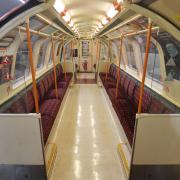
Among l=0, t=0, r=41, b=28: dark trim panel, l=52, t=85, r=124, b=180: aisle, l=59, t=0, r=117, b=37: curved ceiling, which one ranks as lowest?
l=52, t=85, r=124, b=180: aisle

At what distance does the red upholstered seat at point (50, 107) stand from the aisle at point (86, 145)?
0.48m

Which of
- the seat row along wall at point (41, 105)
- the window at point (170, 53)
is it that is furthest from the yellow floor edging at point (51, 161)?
the window at point (170, 53)

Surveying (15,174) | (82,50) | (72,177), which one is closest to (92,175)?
(72,177)

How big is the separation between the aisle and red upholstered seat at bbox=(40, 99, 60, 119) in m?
0.48

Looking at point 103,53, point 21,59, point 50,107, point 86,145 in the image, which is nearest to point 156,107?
point 86,145

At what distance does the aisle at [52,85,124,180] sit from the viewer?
10.3 ft

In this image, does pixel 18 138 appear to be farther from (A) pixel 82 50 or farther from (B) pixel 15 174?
(A) pixel 82 50

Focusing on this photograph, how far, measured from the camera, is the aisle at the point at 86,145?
10.3 feet

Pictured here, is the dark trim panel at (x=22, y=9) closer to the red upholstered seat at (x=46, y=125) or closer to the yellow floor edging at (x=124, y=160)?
the red upholstered seat at (x=46, y=125)

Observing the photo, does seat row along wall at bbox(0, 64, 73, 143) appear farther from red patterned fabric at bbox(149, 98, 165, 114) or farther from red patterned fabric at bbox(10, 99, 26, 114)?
red patterned fabric at bbox(149, 98, 165, 114)

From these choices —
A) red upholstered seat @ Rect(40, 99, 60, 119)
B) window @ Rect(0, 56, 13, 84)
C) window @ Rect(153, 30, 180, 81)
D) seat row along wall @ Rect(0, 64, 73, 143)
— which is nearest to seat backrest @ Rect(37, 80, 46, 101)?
seat row along wall @ Rect(0, 64, 73, 143)

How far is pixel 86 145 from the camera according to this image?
13.0ft

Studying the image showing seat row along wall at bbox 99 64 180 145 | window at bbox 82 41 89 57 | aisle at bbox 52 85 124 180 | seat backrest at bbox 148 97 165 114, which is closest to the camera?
aisle at bbox 52 85 124 180

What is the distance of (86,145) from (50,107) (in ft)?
4.71
